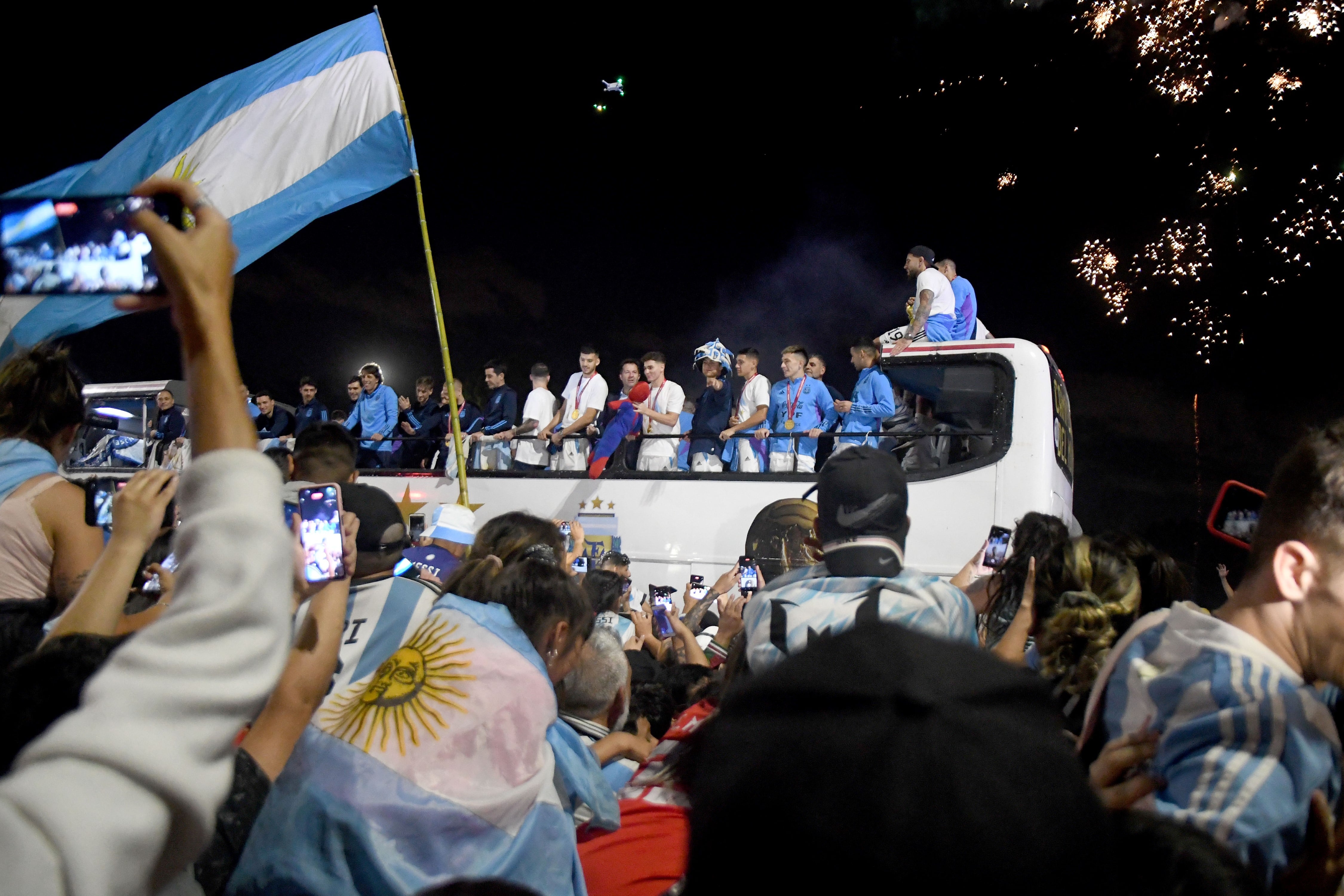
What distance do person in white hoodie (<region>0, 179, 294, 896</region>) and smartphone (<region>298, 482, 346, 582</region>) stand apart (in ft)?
2.56

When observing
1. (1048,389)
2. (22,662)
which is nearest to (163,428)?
(1048,389)

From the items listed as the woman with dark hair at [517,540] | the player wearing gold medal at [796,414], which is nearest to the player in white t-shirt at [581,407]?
the player wearing gold medal at [796,414]

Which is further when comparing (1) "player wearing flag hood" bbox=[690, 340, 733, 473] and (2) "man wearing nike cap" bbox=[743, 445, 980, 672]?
(1) "player wearing flag hood" bbox=[690, 340, 733, 473]

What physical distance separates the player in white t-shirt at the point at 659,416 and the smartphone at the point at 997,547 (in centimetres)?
520

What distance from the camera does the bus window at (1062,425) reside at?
26.3ft

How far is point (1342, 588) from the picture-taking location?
1507 millimetres

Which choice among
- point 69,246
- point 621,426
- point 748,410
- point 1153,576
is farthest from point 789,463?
point 69,246

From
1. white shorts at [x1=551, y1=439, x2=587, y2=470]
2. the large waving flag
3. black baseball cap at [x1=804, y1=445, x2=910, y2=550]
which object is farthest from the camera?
white shorts at [x1=551, y1=439, x2=587, y2=470]

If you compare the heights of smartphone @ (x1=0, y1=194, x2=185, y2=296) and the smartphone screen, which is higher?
smartphone @ (x1=0, y1=194, x2=185, y2=296)

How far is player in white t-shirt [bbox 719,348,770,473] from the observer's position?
897cm

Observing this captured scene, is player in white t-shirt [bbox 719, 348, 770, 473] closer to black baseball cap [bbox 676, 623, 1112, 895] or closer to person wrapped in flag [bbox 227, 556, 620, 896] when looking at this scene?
person wrapped in flag [bbox 227, 556, 620, 896]

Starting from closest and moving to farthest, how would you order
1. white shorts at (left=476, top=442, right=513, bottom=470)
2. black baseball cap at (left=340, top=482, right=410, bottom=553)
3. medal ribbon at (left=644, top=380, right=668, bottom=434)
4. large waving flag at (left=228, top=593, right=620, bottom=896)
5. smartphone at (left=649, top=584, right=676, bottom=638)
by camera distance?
large waving flag at (left=228, top=593, right=620, bottom=896)
black baseball cap at (left=340, top=482, right=410, bottom=553)
smartphone at (left=649, top=584, right=676, bottom=638)
medal ribbon at (left=644, top=380, right=668, bottom=434)
white shorts at (left=476, top=442, right=513, bottom=470)

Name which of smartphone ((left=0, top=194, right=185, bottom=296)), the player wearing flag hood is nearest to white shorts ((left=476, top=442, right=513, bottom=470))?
the player wearing flag hood

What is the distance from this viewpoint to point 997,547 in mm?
4344
